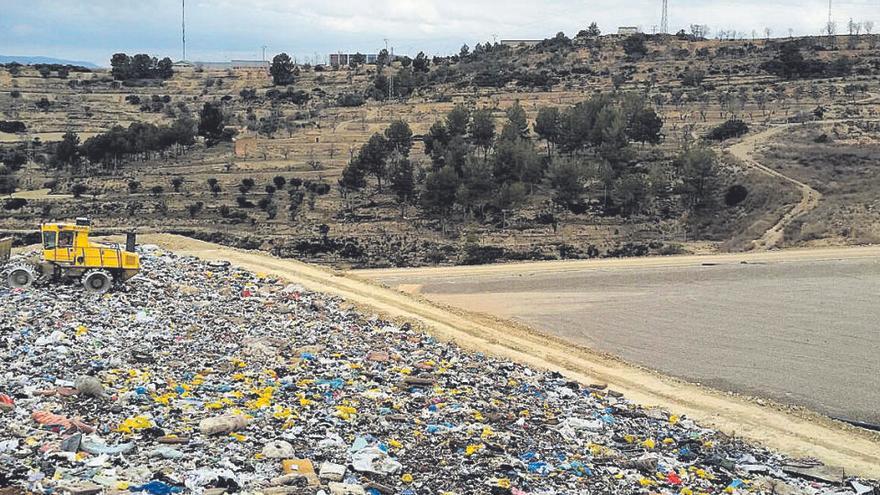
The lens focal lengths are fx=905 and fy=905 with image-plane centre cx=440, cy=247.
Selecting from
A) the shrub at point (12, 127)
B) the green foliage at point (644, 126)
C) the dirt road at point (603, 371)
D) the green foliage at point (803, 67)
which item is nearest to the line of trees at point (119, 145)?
the shrub at point (12, 127)

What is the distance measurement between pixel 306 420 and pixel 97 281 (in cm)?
966

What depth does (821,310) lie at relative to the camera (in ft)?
83.7

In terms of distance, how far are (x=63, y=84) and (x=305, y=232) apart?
1762 inches

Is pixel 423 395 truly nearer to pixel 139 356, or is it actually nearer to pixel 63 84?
pixel 139 356

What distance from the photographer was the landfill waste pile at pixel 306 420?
1009 centimetres

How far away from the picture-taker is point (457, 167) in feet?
151

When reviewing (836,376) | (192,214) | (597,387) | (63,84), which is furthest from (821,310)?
Answer: (63,84)

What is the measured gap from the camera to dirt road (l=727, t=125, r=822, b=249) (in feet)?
128

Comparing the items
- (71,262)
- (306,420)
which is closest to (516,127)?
(71,262)

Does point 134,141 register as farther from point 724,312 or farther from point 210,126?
point 724,312

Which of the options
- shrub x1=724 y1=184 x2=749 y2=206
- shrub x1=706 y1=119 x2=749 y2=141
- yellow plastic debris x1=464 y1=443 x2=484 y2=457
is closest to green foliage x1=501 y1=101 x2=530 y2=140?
shrub x1=706 y1=119 x2=749 y2=141

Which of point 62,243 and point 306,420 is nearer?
point 306,420

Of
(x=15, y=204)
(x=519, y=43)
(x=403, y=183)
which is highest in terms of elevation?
(x=519, y=43)

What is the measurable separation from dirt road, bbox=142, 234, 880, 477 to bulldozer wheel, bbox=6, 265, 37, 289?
6.96m
